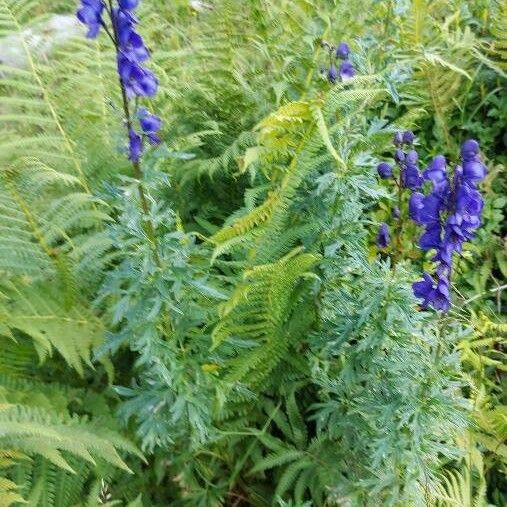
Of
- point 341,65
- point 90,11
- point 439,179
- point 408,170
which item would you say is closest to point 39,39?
point 341,65

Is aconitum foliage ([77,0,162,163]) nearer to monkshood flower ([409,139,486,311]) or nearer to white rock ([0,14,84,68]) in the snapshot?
monkshood flower ([409,139,486,311])

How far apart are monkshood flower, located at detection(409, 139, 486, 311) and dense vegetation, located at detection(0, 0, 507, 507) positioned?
0.36 ft

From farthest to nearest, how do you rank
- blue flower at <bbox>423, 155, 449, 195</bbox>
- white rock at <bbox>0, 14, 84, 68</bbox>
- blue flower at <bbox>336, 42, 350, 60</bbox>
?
1. white rock at <bbox>0, 14, 84, 68</bbox>
2. blue flower at <bbox>336, 42, 350, 60</bbox>
3. blue flower at <bbox>423, 155, 449, 195</bbox>

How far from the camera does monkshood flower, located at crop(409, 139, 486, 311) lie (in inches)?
54.6

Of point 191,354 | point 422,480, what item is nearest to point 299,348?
point 191,354

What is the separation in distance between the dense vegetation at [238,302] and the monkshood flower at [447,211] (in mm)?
110

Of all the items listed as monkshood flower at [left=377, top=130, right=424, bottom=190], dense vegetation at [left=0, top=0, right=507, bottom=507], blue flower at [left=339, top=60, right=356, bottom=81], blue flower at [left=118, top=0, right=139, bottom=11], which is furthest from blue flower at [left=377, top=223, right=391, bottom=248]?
blue flower at [left=118, top=0, right=139, bottom=11]

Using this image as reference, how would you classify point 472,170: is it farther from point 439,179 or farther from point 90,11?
point 90,11

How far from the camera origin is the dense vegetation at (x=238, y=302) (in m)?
1.62

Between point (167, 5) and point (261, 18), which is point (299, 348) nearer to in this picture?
point (261, 18)

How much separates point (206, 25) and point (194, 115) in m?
0.59

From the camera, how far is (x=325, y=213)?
1.87 metres

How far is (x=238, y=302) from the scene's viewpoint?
1.78 m

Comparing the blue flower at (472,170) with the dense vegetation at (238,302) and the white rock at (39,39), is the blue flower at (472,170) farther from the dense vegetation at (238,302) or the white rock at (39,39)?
the white rock at (39,39)
